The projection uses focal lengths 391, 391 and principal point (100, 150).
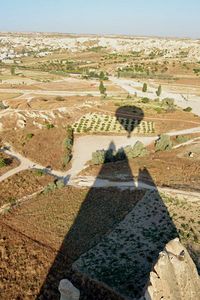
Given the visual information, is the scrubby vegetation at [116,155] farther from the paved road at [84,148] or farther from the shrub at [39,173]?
the shrub at [39,173]

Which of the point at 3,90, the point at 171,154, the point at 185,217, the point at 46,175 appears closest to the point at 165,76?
the point at 3,90

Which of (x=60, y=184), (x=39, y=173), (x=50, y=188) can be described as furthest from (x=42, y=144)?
(x=50, y=188)

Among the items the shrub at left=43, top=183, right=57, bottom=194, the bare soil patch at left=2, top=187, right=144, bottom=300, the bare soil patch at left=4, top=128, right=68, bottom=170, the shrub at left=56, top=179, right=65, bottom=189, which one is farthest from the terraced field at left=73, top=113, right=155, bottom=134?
the bare soil patch at left=2, top=187, right=144, bottom=300

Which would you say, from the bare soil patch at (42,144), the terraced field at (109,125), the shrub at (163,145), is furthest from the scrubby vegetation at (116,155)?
the terraced field at (109,125)

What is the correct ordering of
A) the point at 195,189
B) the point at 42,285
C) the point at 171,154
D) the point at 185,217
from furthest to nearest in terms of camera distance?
the point at 171,154, the point at 195,189, the point at 185,217, the point at 42,285

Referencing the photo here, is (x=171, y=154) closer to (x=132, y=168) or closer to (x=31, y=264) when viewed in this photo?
(x=132, y=168)

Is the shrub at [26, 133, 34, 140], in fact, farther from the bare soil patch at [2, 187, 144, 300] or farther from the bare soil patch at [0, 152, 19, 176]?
the bare soil patch at [2, 187, 144, 300]

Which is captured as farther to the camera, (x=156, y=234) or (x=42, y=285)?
(x=156, y=234)

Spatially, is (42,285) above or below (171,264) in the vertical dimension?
below
